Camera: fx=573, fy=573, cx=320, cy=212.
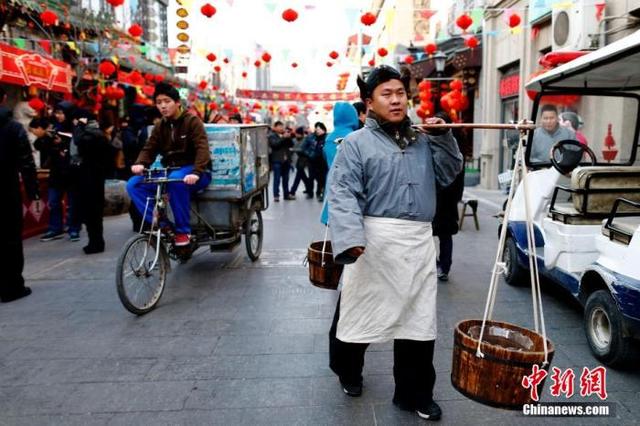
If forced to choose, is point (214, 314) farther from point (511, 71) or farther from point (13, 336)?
point (511, 71)

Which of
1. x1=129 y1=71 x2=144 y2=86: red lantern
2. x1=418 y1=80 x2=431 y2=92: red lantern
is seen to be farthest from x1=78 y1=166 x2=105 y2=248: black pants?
x1=418 y1=80 x2=431 y2=92: red lantern

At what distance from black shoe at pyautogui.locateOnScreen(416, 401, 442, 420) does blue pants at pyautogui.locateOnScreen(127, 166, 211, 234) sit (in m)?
3.28

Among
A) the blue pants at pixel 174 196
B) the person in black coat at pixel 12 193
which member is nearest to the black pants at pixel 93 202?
the person in black coat at pixel 12 193

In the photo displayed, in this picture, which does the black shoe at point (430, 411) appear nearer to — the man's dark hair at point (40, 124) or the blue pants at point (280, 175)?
the man's dark hair at point (40, 124)

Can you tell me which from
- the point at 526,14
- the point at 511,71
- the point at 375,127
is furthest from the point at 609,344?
the point at 511,71

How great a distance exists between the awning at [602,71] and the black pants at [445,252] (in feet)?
5.69

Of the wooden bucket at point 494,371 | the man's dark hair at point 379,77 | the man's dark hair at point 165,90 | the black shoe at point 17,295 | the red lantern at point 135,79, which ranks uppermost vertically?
the red lantern at point 135,79

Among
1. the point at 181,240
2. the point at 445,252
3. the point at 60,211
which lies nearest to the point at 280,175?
the point at 60,211

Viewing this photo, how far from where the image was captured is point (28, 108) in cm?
1327

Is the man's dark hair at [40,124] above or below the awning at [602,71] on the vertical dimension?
below

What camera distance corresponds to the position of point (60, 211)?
873 centimetres

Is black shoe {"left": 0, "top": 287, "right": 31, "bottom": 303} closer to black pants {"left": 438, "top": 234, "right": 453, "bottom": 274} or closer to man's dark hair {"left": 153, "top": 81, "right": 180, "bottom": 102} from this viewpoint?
man's dark hair {"left": 153, "top": 81, "right": 180, "bottom": 102}

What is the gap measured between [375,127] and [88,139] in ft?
18.6

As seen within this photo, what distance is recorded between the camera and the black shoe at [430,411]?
3.09 m
